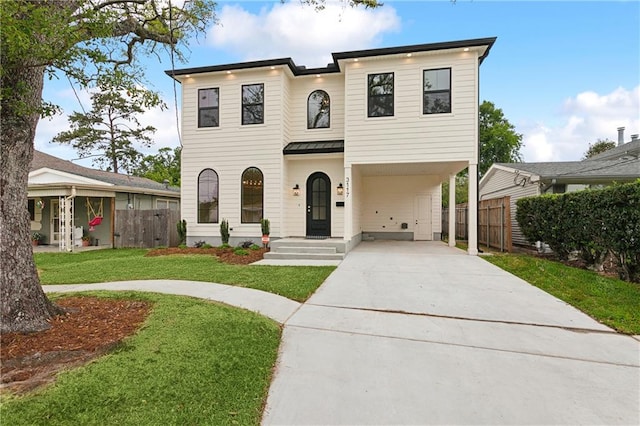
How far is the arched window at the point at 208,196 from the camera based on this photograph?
37.2 feet

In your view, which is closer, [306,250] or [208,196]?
[306,250]

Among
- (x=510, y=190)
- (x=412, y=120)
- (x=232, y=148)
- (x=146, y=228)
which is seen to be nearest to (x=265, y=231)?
(x=232, y=148)

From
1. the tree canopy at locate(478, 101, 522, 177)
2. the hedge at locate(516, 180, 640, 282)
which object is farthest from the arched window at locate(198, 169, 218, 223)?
the tree canopy at locate(478, 101, 522, 177)

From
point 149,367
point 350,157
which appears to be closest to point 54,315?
point 149,367

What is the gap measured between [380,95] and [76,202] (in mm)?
14229

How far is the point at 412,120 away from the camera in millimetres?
9734

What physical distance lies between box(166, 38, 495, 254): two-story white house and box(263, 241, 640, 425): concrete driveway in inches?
223

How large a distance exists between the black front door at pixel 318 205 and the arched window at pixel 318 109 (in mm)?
1918

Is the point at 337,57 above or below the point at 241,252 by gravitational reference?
above

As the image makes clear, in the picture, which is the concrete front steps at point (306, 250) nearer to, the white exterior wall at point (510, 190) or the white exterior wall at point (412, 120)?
the white exterior wall at point (412, 120)

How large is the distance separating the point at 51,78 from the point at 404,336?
16.1ft

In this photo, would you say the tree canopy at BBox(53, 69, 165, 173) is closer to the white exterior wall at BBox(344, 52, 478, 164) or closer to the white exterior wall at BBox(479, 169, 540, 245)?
the white exterior wall at BBox(344, 52, 478, 164)

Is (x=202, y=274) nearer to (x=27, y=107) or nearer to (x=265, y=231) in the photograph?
(x=265, y=231)

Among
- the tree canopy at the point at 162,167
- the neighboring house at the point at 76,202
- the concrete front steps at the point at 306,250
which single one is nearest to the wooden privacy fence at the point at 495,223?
the concrete front steps at the point at 306,250
